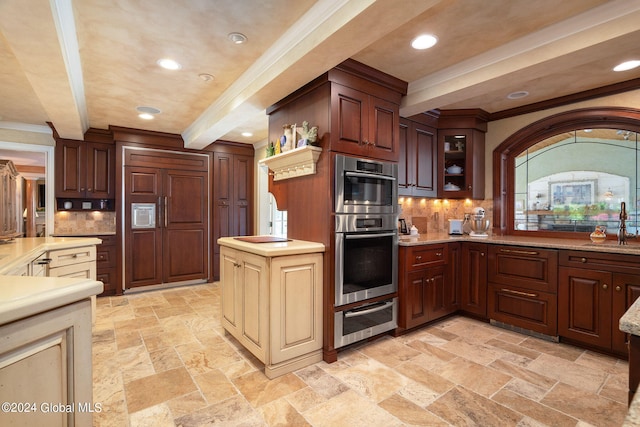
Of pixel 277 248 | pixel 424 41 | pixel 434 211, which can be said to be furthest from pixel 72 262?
pixel 434 211

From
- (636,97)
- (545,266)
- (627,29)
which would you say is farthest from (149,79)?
(636,97)

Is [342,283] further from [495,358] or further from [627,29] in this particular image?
[627,29]

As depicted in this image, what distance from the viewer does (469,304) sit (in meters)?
3.44

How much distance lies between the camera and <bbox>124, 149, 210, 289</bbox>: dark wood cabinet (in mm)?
4676

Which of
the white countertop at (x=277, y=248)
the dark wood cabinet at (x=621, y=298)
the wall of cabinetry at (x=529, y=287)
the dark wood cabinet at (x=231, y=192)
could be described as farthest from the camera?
the dark wood cabinet at (x=231, y=192)

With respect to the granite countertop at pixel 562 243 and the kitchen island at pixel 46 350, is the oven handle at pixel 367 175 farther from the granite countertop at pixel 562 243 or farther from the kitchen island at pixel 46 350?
the kitchen island at pixel 46 350

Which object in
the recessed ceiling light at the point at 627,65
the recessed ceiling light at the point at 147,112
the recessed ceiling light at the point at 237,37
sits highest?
the recessed ceiling light at the point at 237,37

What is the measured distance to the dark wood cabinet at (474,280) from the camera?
331 cm

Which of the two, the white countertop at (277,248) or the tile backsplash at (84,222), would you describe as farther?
the tile backsplash at (84,222)

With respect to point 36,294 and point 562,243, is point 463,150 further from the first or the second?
point 36,294

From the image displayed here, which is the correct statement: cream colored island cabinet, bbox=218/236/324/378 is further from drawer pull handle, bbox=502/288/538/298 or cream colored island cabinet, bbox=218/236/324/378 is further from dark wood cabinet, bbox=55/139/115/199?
dark wood cabinet, bbox=55/139/115/199

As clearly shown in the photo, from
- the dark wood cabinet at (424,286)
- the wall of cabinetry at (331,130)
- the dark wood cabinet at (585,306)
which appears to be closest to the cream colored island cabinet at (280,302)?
the wall of cabinetry at (331,130)

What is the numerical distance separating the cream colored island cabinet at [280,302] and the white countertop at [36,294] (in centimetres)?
122

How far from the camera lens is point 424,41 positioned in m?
2.30
